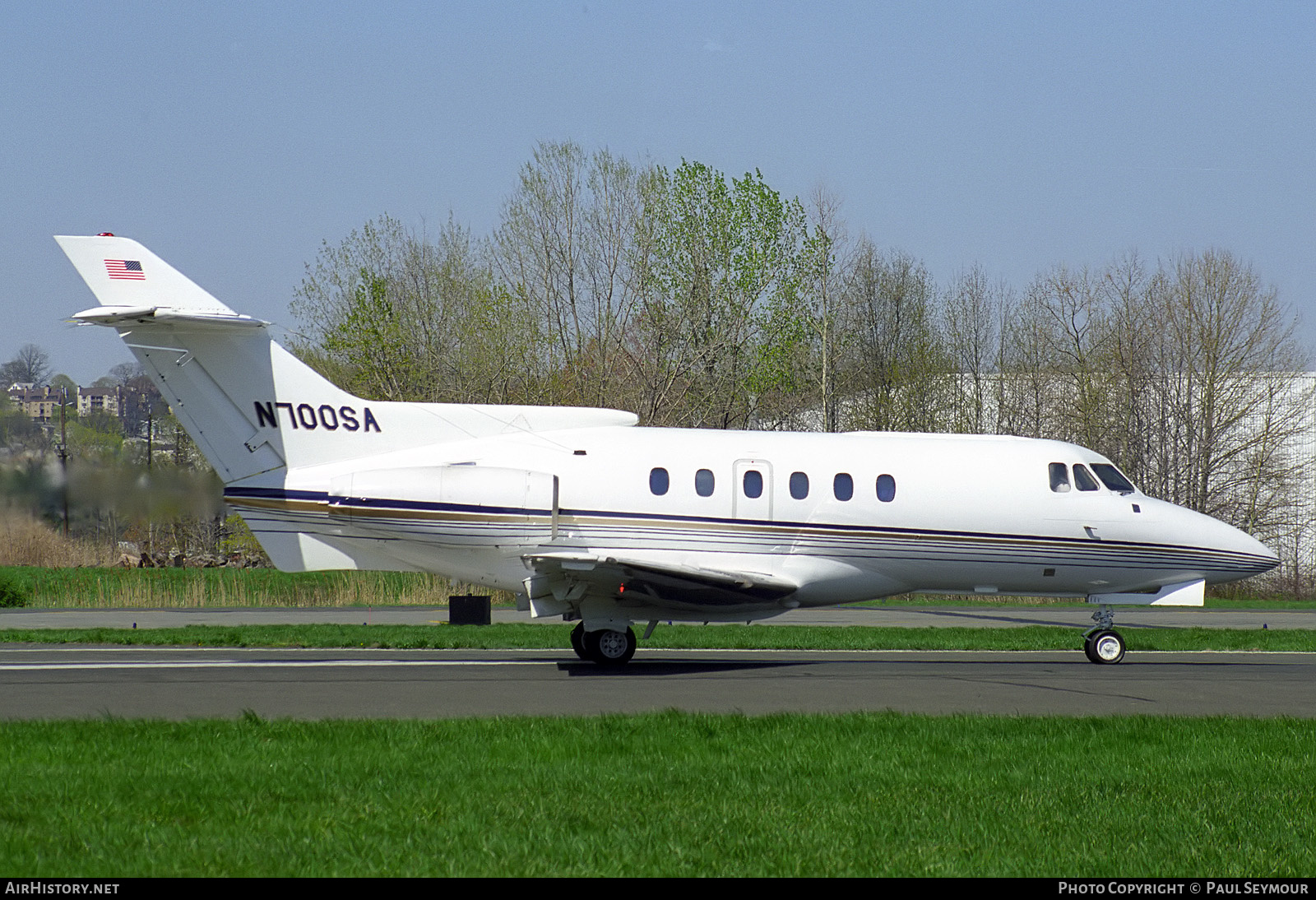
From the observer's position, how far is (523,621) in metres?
28.1

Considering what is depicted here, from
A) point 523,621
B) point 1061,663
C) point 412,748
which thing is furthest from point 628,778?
point 523,621

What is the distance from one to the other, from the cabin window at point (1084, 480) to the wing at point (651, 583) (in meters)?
4.61

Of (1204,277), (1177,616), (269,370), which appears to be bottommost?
(1177,616)

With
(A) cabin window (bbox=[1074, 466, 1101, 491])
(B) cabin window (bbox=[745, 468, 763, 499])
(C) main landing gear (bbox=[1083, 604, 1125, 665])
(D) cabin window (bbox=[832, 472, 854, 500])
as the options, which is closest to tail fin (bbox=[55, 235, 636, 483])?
(B) cabin window (bbox=[745, 468, 763, 499])

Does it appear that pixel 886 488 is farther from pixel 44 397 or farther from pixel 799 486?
pixel 44 397

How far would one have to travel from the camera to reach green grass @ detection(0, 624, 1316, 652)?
21.1 meters

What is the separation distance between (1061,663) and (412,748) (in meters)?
11.9

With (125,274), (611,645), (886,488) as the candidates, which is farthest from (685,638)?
(125,274)

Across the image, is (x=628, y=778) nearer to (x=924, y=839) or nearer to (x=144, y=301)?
(x=924, y=839)

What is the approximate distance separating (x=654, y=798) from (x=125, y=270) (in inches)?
454

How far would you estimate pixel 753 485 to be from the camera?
56.4 feet

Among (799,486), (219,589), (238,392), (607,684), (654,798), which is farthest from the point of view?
(219,589)

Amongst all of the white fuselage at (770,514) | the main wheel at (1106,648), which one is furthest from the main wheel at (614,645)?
the main wheel at (1106,648)
